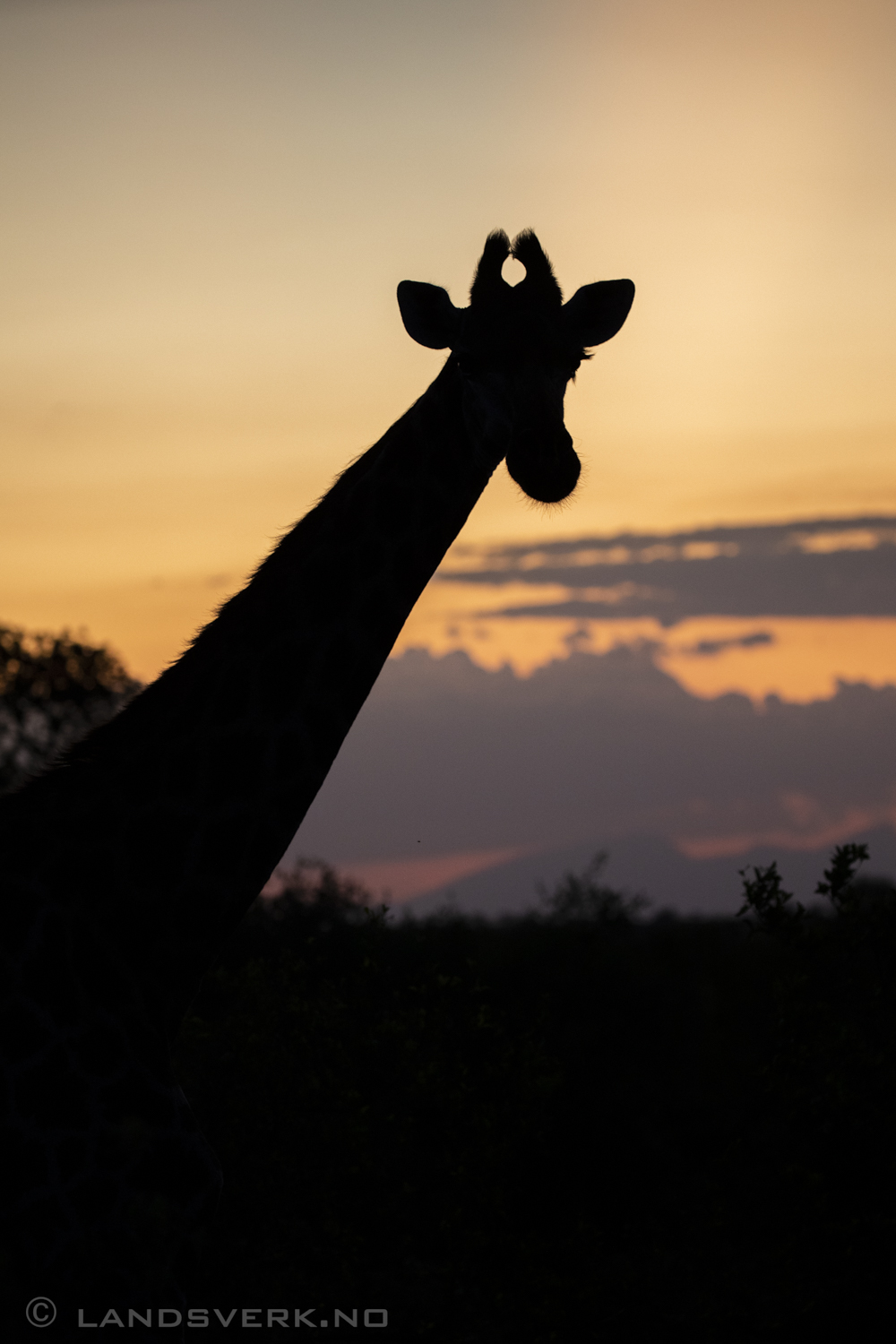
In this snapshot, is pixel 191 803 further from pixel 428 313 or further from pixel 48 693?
pixel 48 693

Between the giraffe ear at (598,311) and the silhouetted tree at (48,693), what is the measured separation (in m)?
20.6

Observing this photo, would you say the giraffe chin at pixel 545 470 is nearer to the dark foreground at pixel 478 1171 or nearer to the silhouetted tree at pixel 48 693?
the dark foreground at pixel 478 1171

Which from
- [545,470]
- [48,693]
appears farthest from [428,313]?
[48,693]

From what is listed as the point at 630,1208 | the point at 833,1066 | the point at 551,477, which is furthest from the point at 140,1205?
the point at 630,1208

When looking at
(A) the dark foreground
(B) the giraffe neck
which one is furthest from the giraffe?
(A) the dark foreground

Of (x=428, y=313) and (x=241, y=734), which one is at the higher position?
(x=428, y=313)

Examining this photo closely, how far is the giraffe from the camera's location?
483cm

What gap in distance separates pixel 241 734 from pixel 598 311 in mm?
2868

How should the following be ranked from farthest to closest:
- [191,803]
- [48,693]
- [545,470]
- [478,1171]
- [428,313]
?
[48,693], [478,1171], [428,313], [545,470], [191,803]

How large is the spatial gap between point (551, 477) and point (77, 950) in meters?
2.94

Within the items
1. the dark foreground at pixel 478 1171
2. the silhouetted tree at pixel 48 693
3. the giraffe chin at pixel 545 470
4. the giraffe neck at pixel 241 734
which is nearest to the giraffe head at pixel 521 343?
the giraffe chin at pixel 545 470

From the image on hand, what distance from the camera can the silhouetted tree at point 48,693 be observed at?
84.2 ft

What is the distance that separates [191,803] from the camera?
5477mm

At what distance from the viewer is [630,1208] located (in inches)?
594
